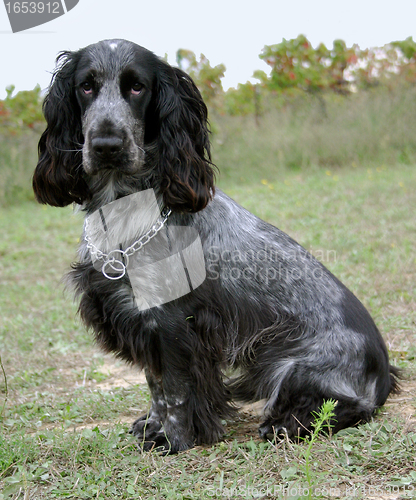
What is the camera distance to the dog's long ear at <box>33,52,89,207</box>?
2.76 metres

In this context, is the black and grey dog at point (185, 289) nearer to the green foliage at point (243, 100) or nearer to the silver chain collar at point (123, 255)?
the silver chain collar at point (123, 255)

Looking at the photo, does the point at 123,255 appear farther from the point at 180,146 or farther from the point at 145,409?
the point at 145,409

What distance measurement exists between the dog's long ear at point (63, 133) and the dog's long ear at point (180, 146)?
45 cm

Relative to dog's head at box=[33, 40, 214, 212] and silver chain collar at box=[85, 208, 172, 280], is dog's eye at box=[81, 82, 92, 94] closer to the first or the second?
dog's head at box=[33, 40, 214, 212]

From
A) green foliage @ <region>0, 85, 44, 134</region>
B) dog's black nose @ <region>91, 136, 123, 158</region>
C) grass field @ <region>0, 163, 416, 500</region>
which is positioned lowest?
grass field @ <region>0, 163, 416, 500</region>

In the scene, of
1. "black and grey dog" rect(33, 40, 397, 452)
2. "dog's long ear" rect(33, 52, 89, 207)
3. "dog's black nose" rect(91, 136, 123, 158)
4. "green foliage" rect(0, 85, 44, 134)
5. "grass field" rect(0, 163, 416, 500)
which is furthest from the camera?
"green foliage" rect(0, 85, 44, 134)

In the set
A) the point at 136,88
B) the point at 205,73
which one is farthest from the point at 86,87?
the point at 205,73

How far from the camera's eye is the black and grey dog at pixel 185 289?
8.57 feet

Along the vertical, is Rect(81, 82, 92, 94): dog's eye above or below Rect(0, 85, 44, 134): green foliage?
below

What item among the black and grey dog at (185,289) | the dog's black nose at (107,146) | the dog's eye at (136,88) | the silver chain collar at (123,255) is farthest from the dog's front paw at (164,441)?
the dog's eye at (136,88)

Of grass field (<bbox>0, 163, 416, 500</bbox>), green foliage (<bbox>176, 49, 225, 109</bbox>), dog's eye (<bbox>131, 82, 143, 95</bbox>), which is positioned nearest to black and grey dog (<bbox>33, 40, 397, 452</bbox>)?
dog's eye (<bbox>131, 82, 143, 95</bbox>)

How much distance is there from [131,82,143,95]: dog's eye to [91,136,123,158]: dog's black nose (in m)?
0.31

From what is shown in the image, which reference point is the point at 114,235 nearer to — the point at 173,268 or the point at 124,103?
the point at 173,268

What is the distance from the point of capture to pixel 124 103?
8.44 ft
